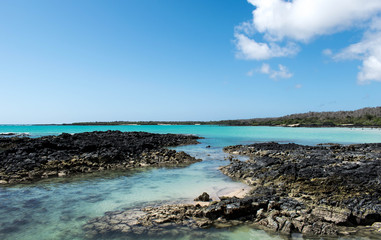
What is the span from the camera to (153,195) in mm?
10633

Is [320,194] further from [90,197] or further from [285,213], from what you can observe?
[90,197]

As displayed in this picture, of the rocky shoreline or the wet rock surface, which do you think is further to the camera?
the wet rock surface

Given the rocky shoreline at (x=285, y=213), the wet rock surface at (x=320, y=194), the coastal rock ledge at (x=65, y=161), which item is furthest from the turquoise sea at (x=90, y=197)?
the coastal rock ledge at (x=65, y=161)

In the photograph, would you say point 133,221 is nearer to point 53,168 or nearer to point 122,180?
point 122,180

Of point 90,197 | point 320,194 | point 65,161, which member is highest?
point 320,194

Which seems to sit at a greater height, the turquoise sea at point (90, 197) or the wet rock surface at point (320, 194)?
the wet rock surface at point (320, 194)

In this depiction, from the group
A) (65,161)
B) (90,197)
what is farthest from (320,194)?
(65,161)

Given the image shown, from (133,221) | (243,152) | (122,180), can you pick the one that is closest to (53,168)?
(122,180)

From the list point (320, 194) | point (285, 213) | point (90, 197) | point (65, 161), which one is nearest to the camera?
point (285, 213)

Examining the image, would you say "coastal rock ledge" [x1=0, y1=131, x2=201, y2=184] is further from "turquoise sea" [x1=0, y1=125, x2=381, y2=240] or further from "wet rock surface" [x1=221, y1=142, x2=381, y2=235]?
"wet rock surface" [x1=221, y1=142, x2=381, y2=235]

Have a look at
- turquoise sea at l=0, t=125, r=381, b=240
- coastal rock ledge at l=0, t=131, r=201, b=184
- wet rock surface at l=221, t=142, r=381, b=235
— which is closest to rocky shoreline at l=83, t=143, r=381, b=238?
wet rock surface at l=221, t=142, r=381, b=235

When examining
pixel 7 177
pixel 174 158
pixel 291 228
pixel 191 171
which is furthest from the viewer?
pixel 174 158

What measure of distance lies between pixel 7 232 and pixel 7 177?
25.3 ft

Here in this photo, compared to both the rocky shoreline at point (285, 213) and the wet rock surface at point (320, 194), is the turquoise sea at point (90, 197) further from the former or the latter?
the wet rock surface at point (320, 194)
